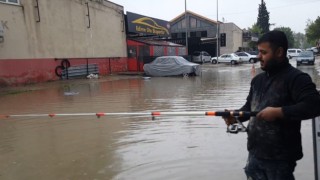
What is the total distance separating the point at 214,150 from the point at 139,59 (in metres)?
24.1

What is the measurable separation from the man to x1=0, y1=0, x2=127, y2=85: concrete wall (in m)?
17.3

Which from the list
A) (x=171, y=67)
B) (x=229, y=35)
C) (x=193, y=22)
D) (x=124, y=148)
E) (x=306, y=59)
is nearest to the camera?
(x=124, y=148)

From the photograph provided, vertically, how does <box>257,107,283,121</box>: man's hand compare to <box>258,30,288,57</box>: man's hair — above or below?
below

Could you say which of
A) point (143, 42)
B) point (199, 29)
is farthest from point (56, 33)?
point (199, 29)

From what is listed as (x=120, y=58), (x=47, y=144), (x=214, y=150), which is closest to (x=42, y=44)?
(x=120, y=58)

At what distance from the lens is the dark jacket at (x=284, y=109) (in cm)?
232

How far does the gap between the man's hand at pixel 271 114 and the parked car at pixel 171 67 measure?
68.5ft

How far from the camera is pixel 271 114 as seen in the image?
2385mm

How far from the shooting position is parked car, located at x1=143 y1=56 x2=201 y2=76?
2331cm

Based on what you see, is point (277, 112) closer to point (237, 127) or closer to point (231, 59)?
point (237, 127)

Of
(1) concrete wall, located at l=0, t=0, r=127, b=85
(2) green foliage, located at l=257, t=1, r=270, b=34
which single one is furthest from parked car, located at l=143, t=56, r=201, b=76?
(2) green foliage, located at l=257, t=1, r=270, b=34

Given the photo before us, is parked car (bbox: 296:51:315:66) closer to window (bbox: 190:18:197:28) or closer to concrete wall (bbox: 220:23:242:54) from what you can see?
concrete wall (bbox: 220:23:242:54)

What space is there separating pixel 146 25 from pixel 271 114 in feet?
101

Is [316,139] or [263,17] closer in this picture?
[316,139]
